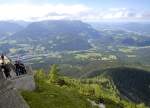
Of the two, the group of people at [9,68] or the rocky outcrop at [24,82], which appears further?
the rocky outcrop at [24,82]

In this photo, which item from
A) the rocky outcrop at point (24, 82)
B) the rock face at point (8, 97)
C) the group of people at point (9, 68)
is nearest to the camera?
the rock face at point (8, 97)

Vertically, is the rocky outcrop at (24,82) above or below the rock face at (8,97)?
below

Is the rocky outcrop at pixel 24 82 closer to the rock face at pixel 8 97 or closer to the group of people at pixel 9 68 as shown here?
the group of people at pixel 9 68

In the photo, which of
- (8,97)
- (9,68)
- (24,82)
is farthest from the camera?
(24,82)

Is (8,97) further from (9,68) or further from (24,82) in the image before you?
(24,82)

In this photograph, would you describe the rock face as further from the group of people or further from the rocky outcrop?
the rocky outcrop

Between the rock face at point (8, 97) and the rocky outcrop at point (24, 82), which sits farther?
the rocky outcrop at point (24, 82)

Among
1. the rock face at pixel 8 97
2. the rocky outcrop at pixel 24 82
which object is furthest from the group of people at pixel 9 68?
the rock face at pixel 8 97

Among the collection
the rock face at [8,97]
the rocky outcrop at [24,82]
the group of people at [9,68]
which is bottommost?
the rocky outcrop at [24,82]

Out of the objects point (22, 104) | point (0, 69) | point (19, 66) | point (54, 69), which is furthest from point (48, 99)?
point (54, 69)

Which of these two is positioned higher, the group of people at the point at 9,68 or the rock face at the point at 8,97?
the group of people at the point at 9,68

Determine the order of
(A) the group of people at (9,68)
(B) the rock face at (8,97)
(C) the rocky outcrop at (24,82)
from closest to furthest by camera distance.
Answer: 1. (B) the rock face at (8,97)
2. (A) the group of people at (9,68)
3. (C) the rocky outcrop at (24,82)

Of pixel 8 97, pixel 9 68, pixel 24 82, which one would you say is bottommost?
pixel 24 82

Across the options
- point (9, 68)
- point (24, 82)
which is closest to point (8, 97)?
point (9, 68)
